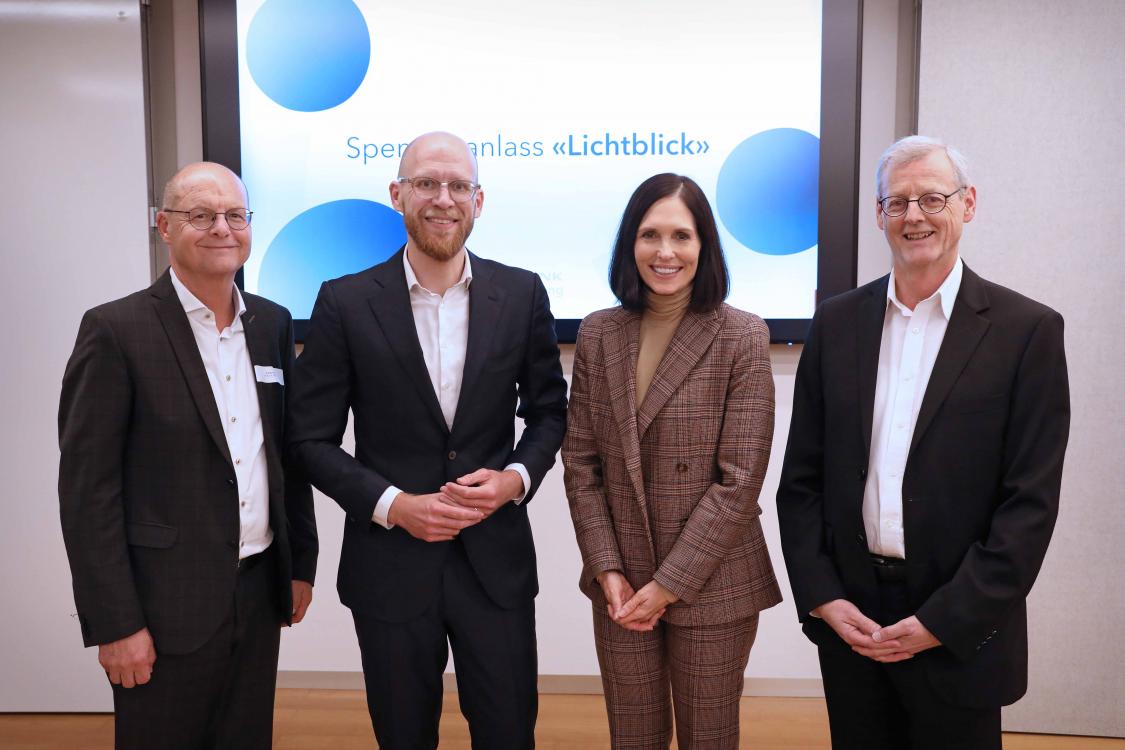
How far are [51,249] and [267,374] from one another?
200 cm

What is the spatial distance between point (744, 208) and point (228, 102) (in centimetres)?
222

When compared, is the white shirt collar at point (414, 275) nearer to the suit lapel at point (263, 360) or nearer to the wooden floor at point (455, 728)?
the suit lapel at point (263, 360)

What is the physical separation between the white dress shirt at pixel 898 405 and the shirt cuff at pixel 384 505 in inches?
44.3

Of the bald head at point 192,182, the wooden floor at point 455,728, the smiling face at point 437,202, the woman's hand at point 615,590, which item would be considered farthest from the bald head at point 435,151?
the wooden floor at point 455,728

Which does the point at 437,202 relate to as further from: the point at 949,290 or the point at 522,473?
the point at 949,290

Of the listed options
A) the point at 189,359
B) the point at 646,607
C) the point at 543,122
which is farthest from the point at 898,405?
the point at 543,122

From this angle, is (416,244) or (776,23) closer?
(416,244)

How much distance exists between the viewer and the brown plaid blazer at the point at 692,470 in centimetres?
196

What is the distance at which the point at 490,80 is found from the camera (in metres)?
3.44

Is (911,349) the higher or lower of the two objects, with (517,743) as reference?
higher

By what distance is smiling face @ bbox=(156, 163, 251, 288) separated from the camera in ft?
6.52

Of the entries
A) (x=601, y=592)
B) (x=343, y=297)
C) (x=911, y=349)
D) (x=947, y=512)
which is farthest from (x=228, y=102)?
(x=947, y=512)

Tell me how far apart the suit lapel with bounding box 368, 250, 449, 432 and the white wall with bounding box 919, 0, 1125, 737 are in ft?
7.49

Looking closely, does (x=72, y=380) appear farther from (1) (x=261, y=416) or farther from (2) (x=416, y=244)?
(2) (x=416, y=244)
